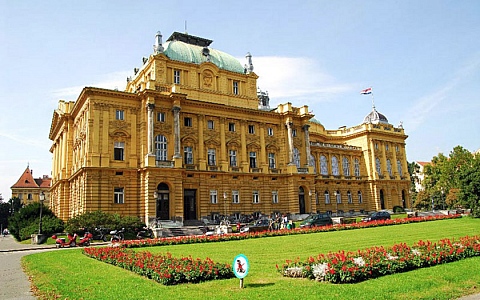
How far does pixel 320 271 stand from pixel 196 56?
4494 centimetres

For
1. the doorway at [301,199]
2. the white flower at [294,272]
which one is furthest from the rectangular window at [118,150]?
the white flower at [294,272]

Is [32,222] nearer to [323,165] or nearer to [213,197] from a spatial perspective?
[213,197]

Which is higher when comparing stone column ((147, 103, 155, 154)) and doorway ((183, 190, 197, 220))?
stone column ((147, 103, 155, 154))

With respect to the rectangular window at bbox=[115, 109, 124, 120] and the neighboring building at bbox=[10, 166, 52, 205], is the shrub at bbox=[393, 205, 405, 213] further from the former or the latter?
the neighboring building at bbox=[10, 166, 52, 205]

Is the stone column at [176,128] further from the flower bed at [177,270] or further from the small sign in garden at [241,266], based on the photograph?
the small sign in garden at [241,266]

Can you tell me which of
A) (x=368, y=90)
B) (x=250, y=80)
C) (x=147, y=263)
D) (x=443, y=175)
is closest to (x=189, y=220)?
(x=250, y=80)

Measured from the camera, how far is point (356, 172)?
71188mm

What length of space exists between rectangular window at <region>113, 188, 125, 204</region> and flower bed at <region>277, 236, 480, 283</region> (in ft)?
106

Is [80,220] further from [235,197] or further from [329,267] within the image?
[329,267]

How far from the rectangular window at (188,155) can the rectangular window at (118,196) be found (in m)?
8.58

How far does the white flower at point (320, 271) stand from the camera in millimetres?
12328

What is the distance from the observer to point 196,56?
175 ft

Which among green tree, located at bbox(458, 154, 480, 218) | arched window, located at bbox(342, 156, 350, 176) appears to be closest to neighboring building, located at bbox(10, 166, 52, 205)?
arched window, located at bbox(342, 156, 350, 176)

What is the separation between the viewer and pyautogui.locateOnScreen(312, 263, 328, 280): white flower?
485 inches
